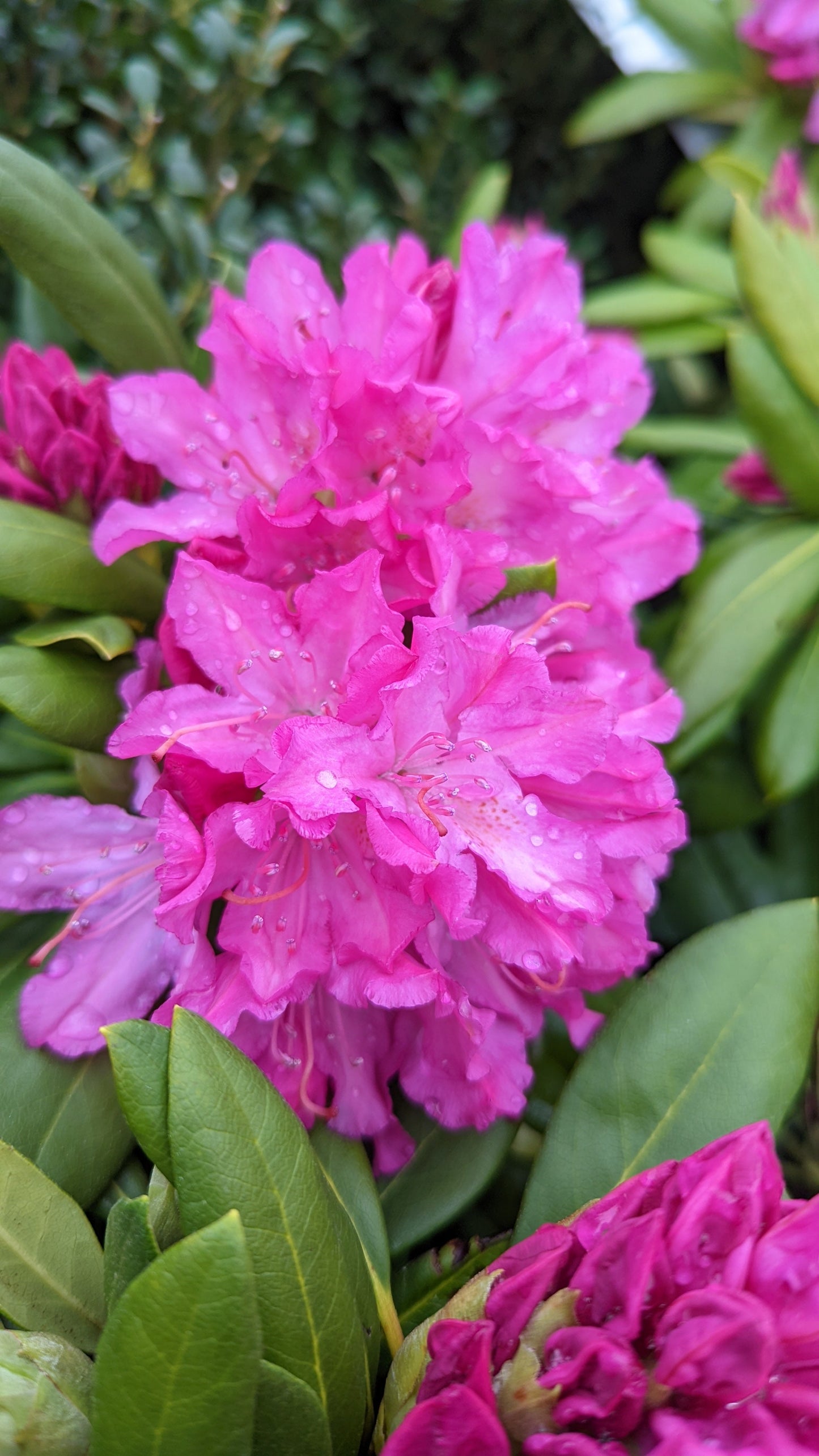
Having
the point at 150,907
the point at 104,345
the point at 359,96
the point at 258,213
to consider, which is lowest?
the point at 150,907

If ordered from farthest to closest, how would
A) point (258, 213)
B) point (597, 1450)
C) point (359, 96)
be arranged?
point (359, 96), point (258, 213), point (597, 1450)

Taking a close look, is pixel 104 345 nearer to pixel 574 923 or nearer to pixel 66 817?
pixel 66 817

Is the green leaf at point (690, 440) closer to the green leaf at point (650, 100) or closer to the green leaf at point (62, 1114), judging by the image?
the green leaf at point (650, 100)

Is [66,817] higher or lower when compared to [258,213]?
lower

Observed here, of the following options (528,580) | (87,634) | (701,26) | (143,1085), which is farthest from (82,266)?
(701,26)

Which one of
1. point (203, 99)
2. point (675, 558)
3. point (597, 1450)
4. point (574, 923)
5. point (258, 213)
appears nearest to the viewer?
point (597, 1450)

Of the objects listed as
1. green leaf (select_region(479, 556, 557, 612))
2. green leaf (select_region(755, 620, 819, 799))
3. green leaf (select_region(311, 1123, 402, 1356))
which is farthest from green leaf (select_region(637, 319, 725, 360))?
green leaf (select_region(311, 1123, 402, 1356))

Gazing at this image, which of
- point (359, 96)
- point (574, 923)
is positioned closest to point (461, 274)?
point (574, 923)

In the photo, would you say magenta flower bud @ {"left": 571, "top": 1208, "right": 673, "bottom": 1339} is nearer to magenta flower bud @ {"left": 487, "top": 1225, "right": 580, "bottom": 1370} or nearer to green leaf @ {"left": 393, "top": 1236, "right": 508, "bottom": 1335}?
magenta flower bud @ {"left": 487, "top": 1225, "right": 580, "bottom": 1370}
